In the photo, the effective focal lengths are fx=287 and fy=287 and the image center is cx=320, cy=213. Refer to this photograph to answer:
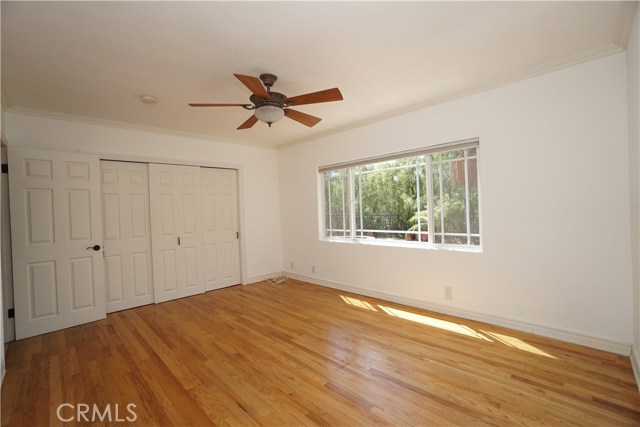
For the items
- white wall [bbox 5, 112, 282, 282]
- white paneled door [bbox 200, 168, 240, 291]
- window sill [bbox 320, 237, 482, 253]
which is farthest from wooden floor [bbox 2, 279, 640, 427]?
white wall [bbox 5, 112, 282, 282]

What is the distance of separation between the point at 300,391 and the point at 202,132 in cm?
393

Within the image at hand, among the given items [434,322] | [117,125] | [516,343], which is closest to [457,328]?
[434,322]

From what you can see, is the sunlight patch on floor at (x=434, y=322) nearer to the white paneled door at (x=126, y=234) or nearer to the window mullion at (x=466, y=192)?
the window mullion at (x=466, y=192)

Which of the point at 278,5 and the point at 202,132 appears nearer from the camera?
the point at 278,5

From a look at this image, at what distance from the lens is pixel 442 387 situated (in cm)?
208

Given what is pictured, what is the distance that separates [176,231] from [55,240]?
55.0 inches

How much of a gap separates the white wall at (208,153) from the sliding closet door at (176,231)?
322mm

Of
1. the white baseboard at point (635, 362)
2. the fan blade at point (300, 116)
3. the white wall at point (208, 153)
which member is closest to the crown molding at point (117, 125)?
the white wall at point (208, 153)

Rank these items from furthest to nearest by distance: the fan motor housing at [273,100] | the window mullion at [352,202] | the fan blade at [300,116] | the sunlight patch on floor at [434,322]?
1. the window mullion at [352,202]
2. the sunlight patch on floor at [434,322]
3. the fan blade at [300,116]
4. the fan motor housing at [273,100]

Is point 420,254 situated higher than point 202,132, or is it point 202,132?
point 202,132

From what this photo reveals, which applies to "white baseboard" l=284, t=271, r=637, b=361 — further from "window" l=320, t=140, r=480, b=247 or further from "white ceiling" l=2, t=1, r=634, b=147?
"white ceiling" l=2, t=1, r=634, b=147

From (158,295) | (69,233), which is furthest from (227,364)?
(69,233)

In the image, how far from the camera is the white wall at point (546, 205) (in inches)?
96.7

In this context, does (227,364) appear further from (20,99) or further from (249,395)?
(20,99)
